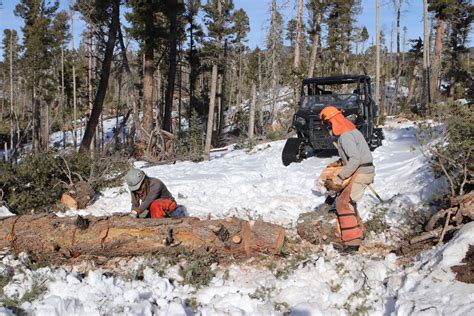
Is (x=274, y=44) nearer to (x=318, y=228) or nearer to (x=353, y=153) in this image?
(x=318, y=228)

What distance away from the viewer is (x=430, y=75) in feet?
72.7

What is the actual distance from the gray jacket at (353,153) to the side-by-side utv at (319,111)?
4104 mm

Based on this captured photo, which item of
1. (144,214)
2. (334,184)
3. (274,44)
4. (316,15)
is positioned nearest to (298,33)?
(274,44)

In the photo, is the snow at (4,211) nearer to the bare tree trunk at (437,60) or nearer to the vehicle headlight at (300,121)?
the vehicle headlight at (300,121)

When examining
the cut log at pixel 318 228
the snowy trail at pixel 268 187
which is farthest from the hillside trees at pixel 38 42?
the cut log at pixel 318 228

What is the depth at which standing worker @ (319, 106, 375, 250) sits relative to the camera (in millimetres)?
5555

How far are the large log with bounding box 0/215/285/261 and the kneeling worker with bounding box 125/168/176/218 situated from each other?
544mm

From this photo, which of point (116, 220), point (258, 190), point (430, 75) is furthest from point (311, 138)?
point (430, 75)

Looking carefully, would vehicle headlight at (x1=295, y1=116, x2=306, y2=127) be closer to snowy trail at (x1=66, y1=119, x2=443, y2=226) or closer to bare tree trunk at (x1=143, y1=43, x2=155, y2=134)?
snowy trail at (x1=66, y1=119, x2=443, y2=226)

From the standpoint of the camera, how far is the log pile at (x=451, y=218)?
17.5 feet

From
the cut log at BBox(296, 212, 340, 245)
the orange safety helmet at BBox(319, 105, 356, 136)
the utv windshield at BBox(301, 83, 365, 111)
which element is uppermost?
the utv windshield at BBox(301, 83, 365, 111)

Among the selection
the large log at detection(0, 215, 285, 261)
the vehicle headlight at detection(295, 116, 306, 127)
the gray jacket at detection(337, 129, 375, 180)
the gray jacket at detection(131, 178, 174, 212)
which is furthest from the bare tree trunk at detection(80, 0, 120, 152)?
the gray jacket at detection(337, 129, 375, 180)

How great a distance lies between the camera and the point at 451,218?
222 inches

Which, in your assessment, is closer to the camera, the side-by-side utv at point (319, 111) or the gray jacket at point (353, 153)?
the gray jacket at point (353, 153)
